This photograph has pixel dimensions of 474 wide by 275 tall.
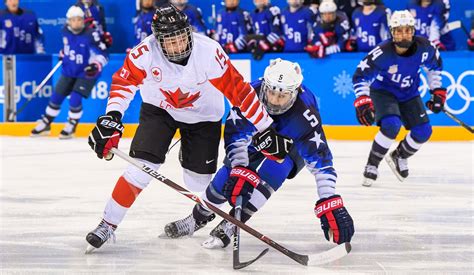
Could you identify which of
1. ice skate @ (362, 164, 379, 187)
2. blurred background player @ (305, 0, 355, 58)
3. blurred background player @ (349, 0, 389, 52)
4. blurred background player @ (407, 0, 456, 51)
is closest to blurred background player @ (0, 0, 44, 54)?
blurred background player @ (305, 0, 355, 58)

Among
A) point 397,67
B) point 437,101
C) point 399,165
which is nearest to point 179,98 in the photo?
point 397,67

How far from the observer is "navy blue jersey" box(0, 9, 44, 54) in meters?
11.3

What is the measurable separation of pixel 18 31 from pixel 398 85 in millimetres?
5844

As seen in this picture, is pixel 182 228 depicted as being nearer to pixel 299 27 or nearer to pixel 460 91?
pixel 460 91

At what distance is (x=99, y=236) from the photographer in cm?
426

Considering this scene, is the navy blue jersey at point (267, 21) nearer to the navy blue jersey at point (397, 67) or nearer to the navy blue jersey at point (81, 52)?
the navy blue jersey at point (81, 52)

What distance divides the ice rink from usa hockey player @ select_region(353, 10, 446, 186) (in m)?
0.24

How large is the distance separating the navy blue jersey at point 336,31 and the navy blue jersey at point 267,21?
0.46 metres

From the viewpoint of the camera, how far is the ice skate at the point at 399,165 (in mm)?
6902

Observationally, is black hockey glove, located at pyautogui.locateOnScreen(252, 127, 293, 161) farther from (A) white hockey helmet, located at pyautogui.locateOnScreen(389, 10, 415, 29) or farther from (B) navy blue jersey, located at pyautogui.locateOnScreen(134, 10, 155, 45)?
(B) navy blue jersey, located at pyautogui.locateOnScreen(134, 10, 155, 45)

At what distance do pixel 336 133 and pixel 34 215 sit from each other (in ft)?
16.3

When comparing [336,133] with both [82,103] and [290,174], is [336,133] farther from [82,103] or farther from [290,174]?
[290,174]

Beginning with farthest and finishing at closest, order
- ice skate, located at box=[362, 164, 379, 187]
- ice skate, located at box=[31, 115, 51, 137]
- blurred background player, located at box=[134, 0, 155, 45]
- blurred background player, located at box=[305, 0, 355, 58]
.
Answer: blurred background player, located at box=[134, 0, 155, 45] → ice skate, located at box=[31, 115, 51, 137] → blurred background player, located at box=[305, 0, 355, 58] → ice skate, located at box=[362, 164, 379, 187]

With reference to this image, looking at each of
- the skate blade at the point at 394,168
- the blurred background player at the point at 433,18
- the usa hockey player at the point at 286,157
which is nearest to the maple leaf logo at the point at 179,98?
the usa hockey player at the point at 286,157
